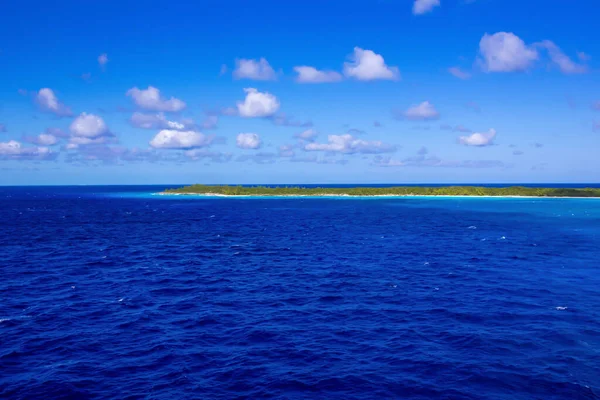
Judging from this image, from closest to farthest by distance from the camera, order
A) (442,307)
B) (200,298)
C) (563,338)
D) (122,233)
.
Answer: (563,338) → (442,307) → (200,298) → (122,233)

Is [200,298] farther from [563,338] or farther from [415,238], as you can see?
[415,238]

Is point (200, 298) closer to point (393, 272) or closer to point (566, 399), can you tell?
point (393, 272)

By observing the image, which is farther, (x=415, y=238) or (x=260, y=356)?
(x=415, y=238)

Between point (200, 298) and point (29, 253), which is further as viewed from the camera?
point (29, 253)

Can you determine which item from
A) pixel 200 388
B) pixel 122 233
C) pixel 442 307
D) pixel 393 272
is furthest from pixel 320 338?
pixel 122 233

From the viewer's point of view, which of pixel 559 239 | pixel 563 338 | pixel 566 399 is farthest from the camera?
pixel 559 239

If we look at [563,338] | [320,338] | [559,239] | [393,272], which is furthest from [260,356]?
[559,239]
